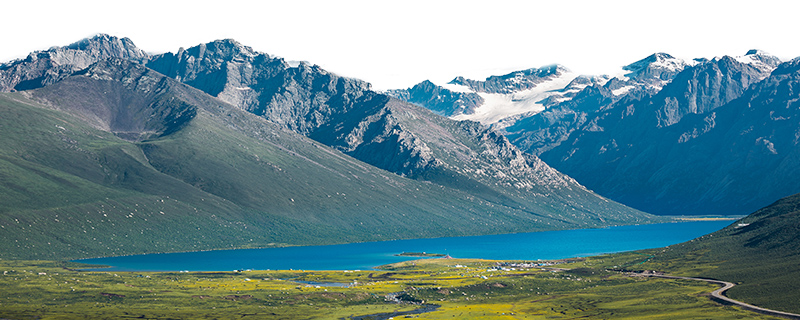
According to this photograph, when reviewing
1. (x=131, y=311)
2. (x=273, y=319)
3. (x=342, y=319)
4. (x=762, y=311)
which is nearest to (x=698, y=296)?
(x=762, y=311)

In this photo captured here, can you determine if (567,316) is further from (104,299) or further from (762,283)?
(104,299)

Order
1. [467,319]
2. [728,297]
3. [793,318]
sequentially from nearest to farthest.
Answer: [793,318], [467,319], [728,297]

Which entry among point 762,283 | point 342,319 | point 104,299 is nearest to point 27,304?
point 104,299

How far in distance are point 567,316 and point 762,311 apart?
136ft

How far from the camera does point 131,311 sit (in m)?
186

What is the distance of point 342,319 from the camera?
183125mm

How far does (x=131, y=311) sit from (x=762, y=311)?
470ft

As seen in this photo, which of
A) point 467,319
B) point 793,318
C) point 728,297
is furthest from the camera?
point 728,297

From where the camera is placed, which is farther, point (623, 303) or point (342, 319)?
point (623, 303)

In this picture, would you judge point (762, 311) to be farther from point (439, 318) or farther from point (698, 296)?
point (439, 318)

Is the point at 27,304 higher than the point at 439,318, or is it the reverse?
the point at 439,318

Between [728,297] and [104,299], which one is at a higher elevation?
[728,297]

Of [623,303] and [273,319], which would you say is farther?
[623,303]

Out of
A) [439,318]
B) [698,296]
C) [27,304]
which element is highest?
[698,296]
